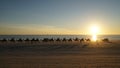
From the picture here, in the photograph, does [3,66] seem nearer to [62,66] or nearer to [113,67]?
[62,66]

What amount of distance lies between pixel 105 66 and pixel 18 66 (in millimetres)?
6595

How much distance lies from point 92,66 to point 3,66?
22.0 ft

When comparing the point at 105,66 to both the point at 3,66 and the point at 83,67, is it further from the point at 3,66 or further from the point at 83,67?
the point at 3,66

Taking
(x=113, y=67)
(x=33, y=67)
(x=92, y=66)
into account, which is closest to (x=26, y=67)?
(x=33, y=67)

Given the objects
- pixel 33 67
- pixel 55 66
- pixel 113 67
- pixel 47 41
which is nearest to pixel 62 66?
pixel 55 66

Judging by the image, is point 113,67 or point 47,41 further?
point 47,41

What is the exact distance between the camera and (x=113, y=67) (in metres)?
19.4

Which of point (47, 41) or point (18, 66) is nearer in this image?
point (18, 66)

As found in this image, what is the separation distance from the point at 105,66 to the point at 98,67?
918mm

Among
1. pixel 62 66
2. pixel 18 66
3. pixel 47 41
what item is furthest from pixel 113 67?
pixel 47 41

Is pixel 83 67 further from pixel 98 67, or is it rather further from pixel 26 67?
pixel 26 67

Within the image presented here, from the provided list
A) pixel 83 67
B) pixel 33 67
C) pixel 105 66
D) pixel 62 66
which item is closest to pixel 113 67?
pixel 105 66

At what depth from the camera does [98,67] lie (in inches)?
759

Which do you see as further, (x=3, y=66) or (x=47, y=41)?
(x=47, y=41)
